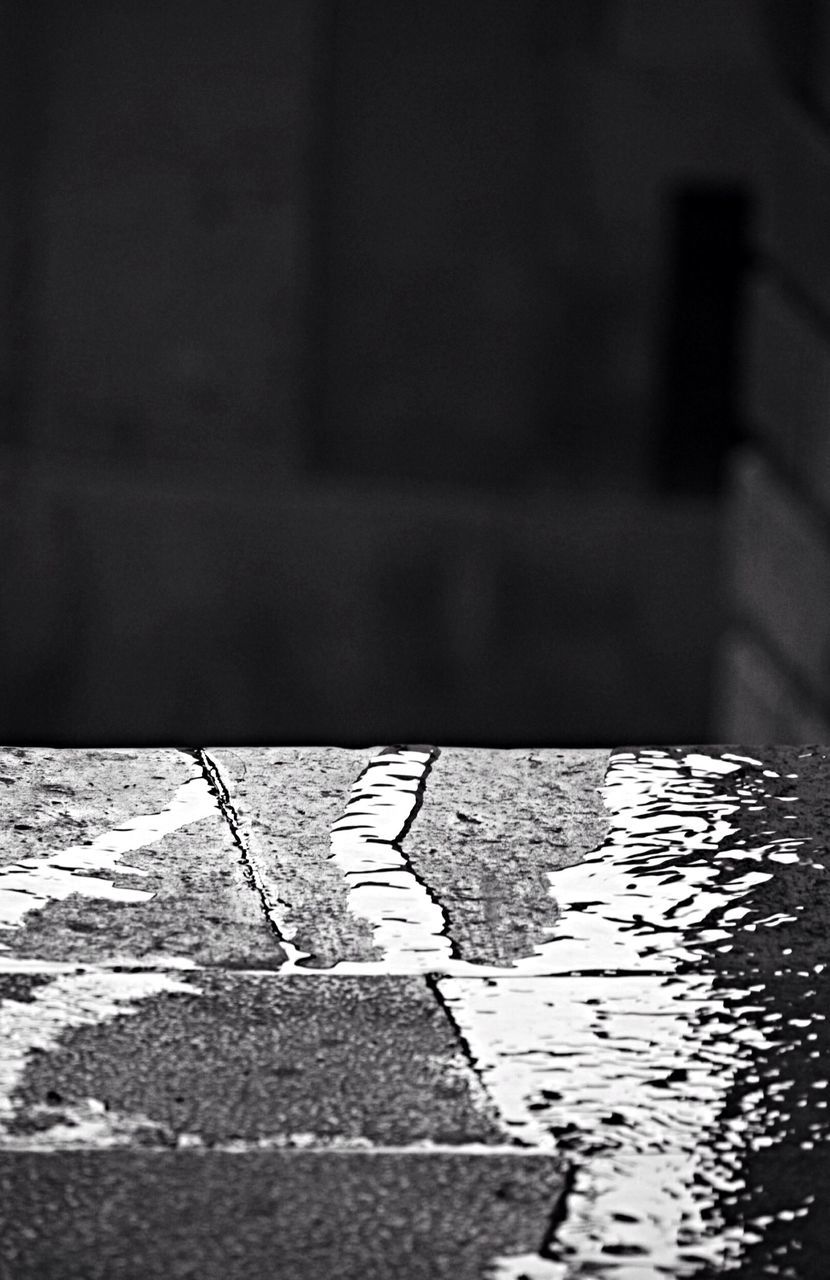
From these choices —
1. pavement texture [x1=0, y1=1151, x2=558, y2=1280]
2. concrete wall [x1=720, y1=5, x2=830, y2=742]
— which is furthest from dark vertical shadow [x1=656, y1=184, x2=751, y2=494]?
pavement texture [x1=0, y1=1151, x2=558, y2=1280]

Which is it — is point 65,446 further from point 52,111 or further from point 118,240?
point 52,111

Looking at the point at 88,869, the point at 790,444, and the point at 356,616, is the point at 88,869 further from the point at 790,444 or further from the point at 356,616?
the point at 356,616

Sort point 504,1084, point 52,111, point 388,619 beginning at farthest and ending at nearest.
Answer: point 388,619 → point 52,111 → point 504,1084

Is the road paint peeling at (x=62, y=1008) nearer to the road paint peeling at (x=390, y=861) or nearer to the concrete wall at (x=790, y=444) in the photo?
the road paint peeling at (x=390, y=861)

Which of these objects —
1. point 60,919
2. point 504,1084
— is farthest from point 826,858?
point 60,919

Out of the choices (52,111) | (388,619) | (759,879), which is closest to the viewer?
(759,879)

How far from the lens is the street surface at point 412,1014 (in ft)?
3.65

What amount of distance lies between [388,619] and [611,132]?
118 inches

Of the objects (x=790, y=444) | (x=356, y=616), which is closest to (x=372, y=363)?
(x=356, y=616)

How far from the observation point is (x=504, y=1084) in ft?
4.29

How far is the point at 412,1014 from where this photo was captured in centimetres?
142

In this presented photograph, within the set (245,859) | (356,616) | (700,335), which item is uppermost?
(245,859)

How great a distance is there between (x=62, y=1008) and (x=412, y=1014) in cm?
27

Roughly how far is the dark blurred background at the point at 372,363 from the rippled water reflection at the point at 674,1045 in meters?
7.65
